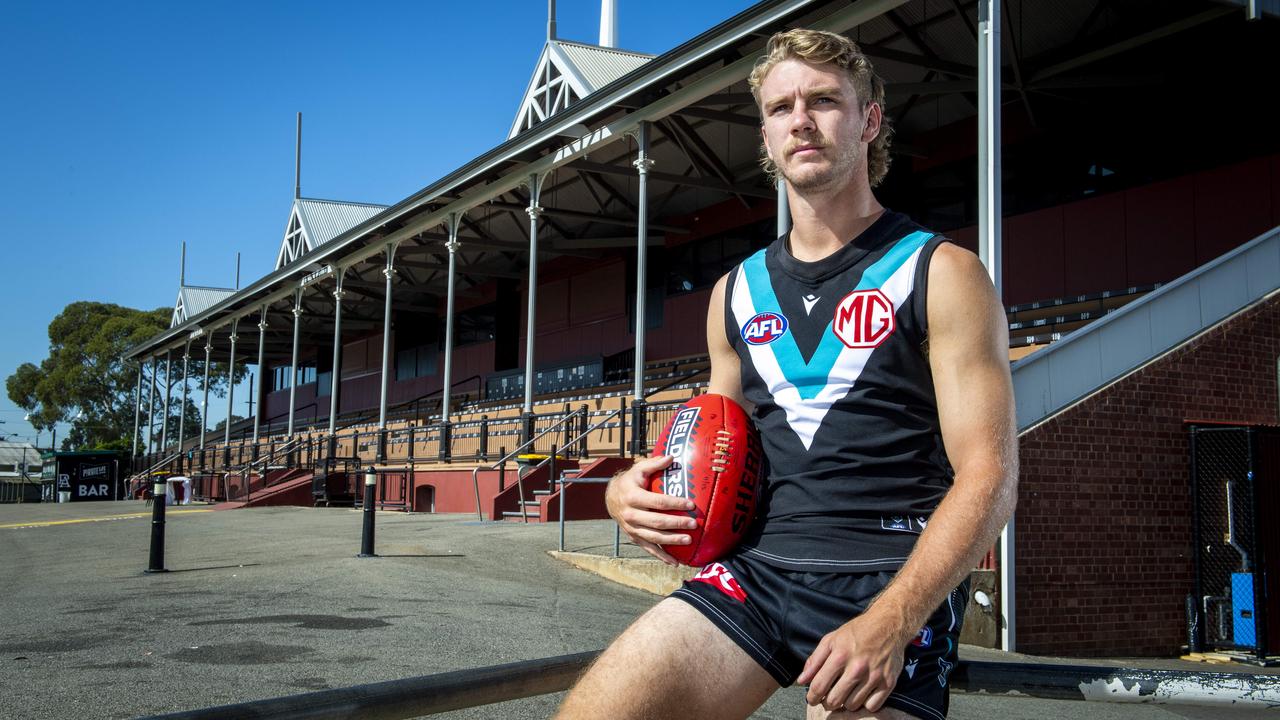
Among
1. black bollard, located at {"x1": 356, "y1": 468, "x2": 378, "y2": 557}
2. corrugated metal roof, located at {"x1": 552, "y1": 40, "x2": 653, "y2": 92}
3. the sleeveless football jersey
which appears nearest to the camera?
the sleeveless football jersey

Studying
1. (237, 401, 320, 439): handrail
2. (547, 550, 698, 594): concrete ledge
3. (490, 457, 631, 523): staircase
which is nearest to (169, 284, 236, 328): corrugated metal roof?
(237, 401, 320, 439): handrail

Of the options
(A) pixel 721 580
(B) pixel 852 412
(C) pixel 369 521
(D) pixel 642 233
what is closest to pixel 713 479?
(A) pixel 721 580

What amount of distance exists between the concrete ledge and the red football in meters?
8.36

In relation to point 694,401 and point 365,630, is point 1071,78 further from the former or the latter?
point 694,401

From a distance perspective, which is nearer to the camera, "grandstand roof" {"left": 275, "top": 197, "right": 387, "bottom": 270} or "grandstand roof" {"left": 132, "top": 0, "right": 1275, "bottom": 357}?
"grandstand roof" {"left": 132, "top": 0, "right": 1275, "bottom": 357}

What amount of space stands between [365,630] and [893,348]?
6.83 m

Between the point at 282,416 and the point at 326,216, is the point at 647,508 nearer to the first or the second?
the point at 326,216

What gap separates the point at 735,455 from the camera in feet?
Answer: 7.32

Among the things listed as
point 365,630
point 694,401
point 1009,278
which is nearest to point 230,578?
point 365,630

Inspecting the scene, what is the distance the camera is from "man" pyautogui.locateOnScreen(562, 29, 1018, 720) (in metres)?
1.95

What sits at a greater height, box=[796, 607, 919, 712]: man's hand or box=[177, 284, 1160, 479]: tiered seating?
box=[177, 284, 1160, 479]: tiered seating

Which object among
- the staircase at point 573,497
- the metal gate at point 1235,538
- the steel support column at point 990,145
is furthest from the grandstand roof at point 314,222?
the metal gate at point 1235,538

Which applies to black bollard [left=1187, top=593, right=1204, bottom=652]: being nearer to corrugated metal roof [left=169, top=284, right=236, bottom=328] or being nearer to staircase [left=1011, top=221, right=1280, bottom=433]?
staircase [left=1011, top=221, right=1280, bottom=433]

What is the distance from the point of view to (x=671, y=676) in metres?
2.00
